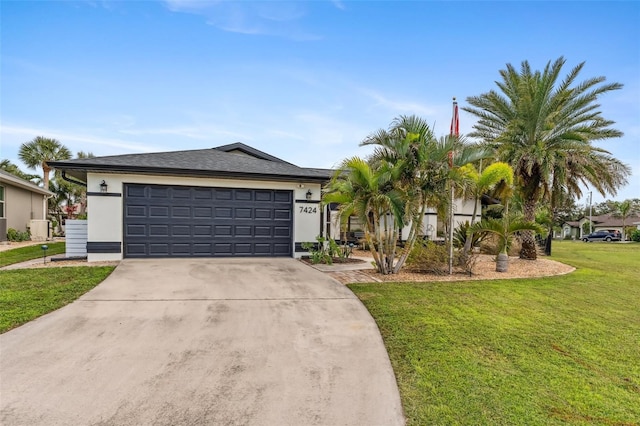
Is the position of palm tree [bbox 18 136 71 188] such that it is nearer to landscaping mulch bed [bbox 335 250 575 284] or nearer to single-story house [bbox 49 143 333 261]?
single-story house [bbox 49 143 333 261]

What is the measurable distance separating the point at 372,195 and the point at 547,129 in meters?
7.83

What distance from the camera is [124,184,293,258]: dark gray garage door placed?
951 cm

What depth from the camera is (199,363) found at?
3393 mm

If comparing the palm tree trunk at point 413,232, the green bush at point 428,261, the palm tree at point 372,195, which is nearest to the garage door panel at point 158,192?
the palm tree at point 372,195

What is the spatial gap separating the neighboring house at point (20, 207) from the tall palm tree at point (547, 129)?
70.9 feet

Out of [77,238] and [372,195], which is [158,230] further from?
[372,195]

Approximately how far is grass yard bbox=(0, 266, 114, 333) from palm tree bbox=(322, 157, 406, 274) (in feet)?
17.7

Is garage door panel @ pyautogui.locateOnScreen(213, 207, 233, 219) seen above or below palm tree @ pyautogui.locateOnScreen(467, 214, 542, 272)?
above

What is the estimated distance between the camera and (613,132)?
11508 millimetres

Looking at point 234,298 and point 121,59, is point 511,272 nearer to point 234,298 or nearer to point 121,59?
point 234,298

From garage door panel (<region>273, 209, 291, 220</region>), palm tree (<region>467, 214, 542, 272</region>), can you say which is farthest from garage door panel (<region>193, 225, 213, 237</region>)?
palm tree (<region>467, 214, 542, 272</region>)

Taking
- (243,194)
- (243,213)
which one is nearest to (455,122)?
(243,194)

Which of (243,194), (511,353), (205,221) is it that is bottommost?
(511,353)

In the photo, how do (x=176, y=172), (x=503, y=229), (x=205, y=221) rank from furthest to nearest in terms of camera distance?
(x=205, y=221), (x=176, y=172), (x=503, y=229)
